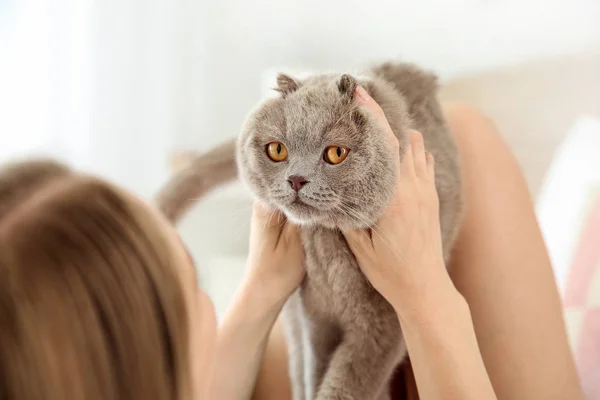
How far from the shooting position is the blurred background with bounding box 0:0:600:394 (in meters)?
1.45

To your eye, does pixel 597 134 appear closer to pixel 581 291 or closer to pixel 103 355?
pixel 581 291

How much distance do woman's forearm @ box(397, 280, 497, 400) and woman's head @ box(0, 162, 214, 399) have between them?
1.09 ft

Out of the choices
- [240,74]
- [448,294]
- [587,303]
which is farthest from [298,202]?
[240,74]

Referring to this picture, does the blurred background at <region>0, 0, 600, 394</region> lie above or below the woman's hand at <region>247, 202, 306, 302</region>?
above

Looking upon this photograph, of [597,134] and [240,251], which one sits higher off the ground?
[597,134]

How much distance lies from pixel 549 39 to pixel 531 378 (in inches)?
41.7

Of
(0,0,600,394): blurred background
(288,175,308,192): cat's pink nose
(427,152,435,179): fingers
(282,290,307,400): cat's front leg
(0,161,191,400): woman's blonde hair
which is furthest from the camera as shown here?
(0,0,600,394): blurred background

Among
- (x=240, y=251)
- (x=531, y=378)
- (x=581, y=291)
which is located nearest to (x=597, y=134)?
(x=581, y=291)

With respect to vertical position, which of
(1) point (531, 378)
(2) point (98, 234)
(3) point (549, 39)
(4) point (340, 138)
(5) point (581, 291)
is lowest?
(1) point (531, 378)

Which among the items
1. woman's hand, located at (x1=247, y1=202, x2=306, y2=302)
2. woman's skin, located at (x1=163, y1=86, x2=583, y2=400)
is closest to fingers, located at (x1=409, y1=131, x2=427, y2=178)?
woman's skin, located at (x1=163, y1=86, x2=583, y2=400)

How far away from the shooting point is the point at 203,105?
2178 millimetres

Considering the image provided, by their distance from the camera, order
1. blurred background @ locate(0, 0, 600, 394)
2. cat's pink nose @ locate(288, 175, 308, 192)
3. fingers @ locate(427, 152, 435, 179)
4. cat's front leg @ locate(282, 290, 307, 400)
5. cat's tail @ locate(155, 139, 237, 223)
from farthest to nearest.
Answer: blurred background @ locate(0, 0, 600, 394)
cat's tail @ locate(155, 139, 237, 223)
cat's front leg @ locate(282, 290, 307, 400)
fingers @ locate(427, 152, 435, 179)
cat's pink nose @ locate(288, 175, 308, 192)

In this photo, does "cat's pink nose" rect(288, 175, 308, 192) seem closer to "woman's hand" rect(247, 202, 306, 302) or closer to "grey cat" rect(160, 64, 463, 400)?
"grey cat" rect(160, 64, 463, 400)

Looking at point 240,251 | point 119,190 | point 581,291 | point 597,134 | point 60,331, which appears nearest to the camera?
point 60,331
